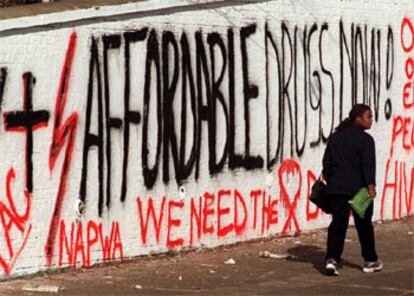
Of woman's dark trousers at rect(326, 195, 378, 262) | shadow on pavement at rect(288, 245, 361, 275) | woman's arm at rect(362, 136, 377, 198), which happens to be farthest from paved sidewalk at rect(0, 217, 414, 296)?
woman's arm at rect(362, 136, 377, 198)

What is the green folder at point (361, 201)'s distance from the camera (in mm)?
12859

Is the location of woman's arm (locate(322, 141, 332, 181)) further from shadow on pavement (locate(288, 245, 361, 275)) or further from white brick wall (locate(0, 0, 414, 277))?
white brick wall (locate(0, 0, 414, 277))

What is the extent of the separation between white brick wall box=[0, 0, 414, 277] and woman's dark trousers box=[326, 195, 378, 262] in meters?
1.93

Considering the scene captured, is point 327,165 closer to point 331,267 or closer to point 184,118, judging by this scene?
point 331,267

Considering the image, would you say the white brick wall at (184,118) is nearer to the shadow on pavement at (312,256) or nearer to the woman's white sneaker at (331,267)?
the shadow on pavement at (312,256)

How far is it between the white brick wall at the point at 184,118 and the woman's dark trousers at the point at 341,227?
1.93 meters

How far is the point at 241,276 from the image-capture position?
511 inches

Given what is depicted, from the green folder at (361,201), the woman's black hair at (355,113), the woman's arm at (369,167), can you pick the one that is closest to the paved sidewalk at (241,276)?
the green folder at (361,201)

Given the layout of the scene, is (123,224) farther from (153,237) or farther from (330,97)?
(330,97)

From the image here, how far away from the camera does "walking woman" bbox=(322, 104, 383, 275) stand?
12961mm

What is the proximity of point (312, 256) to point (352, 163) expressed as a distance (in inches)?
71.0

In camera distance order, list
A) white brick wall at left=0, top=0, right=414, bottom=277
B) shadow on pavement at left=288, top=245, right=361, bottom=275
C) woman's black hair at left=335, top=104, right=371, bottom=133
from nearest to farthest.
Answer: white brick wall at left=0, top=0, right=414, bottom=277 → woman's black hair at left=335, top=104, right=371, bottom=133 → shadow on pavement at left=288, top=245, right=361, bottom=275

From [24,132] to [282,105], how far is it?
413 centimetres

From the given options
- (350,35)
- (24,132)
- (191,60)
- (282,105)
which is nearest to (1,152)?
(24,132)
